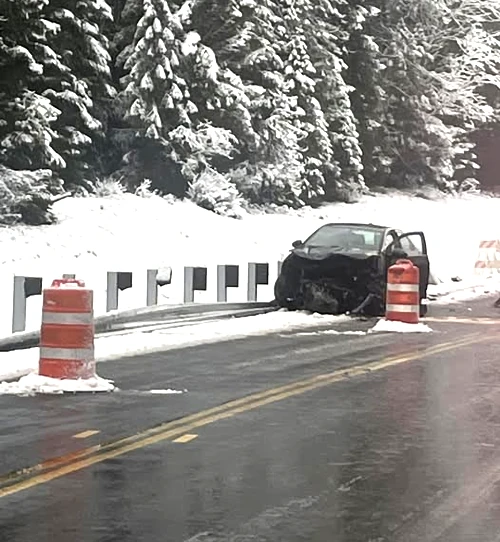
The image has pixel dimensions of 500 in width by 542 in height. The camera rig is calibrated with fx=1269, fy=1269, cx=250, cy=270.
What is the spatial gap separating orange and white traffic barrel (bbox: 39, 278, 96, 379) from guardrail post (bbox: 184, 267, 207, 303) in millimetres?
10151

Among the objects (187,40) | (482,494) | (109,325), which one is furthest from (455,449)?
(187,40)

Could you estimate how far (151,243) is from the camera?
35500 mm

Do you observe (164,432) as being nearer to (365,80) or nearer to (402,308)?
(402,308)

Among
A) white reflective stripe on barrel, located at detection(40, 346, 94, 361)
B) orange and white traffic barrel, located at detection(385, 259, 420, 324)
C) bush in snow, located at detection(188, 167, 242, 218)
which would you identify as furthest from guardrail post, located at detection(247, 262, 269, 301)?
bush in snow, located at detection(188, 167, 242, 218)

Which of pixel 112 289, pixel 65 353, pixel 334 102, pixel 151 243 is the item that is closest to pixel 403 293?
pixel 112 289

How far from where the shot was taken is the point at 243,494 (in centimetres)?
772

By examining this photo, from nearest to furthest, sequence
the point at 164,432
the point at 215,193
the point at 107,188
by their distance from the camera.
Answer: the point at 164,432
the point at 107,188
the point at 215,193

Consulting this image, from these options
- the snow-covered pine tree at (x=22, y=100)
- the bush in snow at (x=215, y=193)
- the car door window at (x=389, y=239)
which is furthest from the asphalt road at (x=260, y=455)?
the bush in snow at (x=215, y=193)

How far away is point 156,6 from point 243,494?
32.6m

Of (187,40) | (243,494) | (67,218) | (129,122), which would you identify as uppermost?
(187,40)

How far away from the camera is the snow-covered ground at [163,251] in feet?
66.0

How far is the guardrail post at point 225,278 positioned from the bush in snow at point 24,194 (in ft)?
28.7

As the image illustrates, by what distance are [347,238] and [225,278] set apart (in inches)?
101

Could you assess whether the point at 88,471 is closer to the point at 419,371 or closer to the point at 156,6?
the point at 419,371
